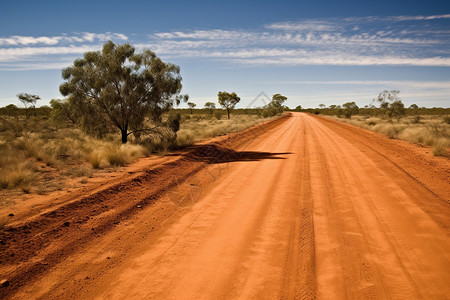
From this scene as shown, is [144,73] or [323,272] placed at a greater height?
[144,73]

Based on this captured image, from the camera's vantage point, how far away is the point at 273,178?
9.39 meters

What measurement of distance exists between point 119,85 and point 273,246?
565 inches

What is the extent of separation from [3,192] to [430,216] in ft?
35.0

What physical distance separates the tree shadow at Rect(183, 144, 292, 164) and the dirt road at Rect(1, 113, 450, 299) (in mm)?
4327

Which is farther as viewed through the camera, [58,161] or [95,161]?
[58,161]

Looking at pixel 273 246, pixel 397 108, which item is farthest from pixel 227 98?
pixel 273 246

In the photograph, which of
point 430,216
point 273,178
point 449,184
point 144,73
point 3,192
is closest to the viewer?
point 430,216

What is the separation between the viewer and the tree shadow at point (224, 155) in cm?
1319

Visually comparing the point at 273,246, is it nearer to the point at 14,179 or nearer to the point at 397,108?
the point at 14,179

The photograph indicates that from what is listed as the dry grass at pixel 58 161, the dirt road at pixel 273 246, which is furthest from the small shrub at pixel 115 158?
the dirt road at pixel 273 246

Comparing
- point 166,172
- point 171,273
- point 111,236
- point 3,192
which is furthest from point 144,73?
point 171,273

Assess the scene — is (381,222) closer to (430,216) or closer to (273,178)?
(430,216)

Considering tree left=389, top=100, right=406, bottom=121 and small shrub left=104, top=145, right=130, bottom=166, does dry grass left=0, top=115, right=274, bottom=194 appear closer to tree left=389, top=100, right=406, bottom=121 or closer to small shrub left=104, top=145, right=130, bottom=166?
small shrub left=104, top=145, right=130, bottom=166

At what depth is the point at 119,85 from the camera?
52.7 ft
